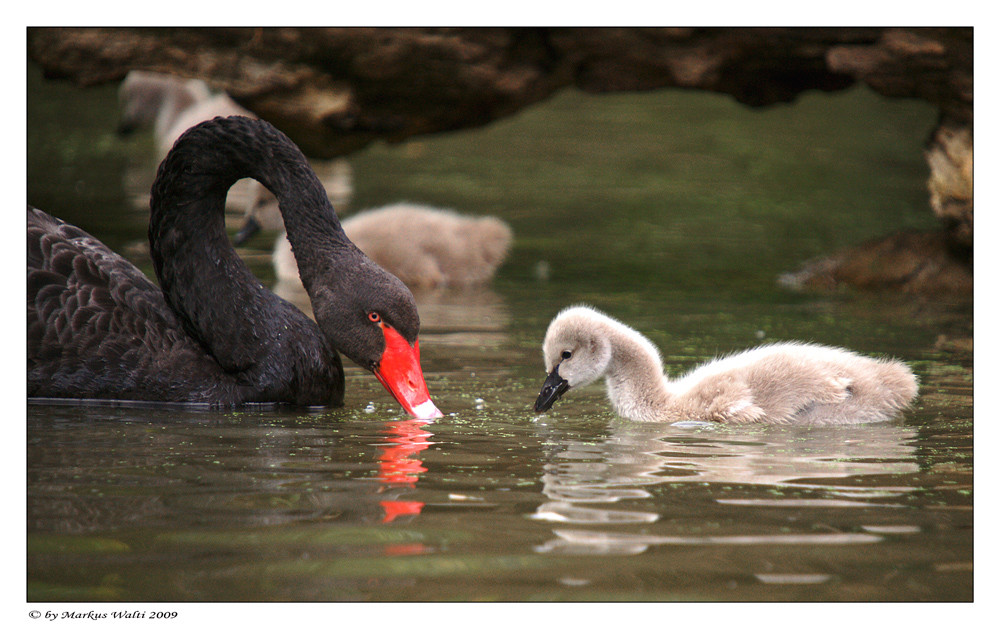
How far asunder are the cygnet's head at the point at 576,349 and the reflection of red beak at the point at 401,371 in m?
0.58

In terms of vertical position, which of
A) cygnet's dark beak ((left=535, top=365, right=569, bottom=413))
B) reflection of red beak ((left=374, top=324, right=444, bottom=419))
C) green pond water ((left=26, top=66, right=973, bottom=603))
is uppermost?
reflection of red beak ((left=374, top=324, right=444, bottom=419))

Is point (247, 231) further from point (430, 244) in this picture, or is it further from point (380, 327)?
point (380, 327)

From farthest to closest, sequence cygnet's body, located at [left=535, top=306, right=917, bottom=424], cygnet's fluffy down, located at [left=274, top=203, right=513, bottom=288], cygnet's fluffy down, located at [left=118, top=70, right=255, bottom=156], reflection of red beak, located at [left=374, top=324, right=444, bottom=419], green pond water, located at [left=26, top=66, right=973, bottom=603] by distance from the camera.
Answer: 1. cygnet's fluffy down, located at [left=118, top=70, right=255, bottom=156]
2. cygnet's fluffy down, located at [left=274, top=203, right=513, bottom=288]
3. cygnet's body, located at [left=535, top=306, right=917, bottom=424]
4. reflection of red beak, located at [left=374, top=324, right=444, bottom=419]
5. green pond water, located at [left=26, top=66, right=973, bottom=603]

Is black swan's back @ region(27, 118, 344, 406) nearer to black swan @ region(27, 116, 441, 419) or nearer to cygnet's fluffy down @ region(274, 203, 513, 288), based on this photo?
black swan @ region(27, 116, 441, 419)

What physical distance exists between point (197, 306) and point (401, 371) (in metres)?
1.01

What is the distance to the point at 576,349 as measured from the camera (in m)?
4.46

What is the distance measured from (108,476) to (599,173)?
1011cm

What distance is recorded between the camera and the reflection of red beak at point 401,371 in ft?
13.1

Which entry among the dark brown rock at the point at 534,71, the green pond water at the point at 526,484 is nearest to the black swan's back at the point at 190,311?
the green pond water at the point at 526,484

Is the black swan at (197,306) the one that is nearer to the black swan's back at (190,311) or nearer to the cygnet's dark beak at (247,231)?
the black swan's back at (190,311)

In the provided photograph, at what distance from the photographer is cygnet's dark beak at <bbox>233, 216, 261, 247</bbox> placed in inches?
340

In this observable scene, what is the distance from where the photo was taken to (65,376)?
4426 millimetres

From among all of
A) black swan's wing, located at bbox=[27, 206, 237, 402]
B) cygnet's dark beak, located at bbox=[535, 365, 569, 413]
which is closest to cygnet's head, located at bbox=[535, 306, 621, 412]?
cygnet's dark beak, located at bbox=[535, 365, 569, 413]

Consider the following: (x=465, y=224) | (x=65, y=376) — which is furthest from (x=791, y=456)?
(x=465, y=224)
